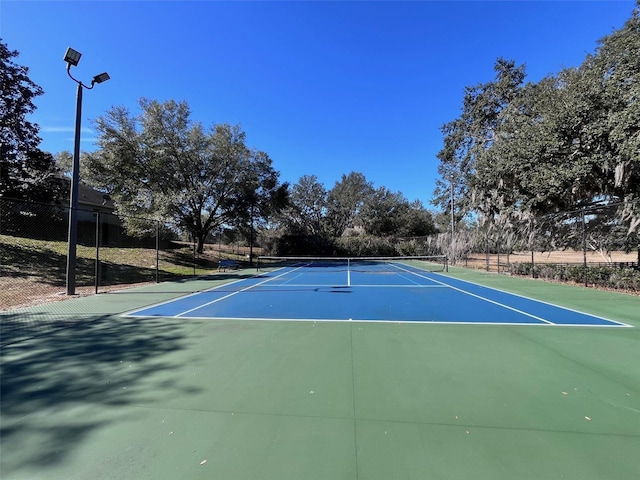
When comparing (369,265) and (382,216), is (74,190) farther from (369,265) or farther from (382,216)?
(382,216)

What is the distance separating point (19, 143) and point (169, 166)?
8855 mm

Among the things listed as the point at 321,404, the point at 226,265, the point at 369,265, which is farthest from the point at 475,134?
the point at 321,404

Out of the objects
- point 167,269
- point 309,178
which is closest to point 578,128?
point 167,269

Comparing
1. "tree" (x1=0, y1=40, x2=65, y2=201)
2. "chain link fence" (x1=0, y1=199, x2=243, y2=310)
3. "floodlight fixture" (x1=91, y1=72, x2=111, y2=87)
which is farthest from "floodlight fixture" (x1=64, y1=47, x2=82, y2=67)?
"tree" (x1=0, y1=40, x2=65, y2=201)

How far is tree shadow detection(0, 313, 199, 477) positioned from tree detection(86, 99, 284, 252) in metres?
14.6

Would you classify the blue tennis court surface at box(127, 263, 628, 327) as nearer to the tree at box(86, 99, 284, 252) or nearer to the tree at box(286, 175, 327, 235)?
the tree at box(86, 99, 284, 252)

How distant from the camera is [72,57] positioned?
30.6 feet

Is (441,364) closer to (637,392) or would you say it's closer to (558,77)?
(637,392)

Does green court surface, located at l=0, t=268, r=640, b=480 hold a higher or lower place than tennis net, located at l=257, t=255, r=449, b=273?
lower

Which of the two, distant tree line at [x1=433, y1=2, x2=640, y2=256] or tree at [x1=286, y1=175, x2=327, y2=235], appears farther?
tree at [x1=286, y1=175, x2=327, y2=235]

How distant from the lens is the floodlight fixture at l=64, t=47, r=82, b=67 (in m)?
9.21

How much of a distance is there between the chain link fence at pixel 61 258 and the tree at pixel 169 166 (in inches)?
78.4

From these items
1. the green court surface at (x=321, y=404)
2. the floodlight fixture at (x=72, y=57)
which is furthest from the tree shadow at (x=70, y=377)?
the floodlight fixture at (x=72, y=57)

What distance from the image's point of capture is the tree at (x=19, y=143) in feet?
43.7
